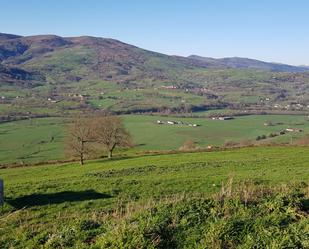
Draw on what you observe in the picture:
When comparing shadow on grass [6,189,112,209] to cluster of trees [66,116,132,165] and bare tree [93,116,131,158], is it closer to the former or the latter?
cluster of trees [66,116,132,165]

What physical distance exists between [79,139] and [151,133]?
65419mm

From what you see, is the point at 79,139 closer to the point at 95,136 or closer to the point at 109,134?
the point at 95,136

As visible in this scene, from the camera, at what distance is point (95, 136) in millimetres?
57969

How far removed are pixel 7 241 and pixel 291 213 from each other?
7663 mm

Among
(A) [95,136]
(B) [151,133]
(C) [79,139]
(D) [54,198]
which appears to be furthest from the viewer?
(B) [151,133]

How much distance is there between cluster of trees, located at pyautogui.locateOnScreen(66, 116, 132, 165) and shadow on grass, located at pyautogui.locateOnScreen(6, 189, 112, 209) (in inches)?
1212

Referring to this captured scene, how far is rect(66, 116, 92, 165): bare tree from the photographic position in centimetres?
5483

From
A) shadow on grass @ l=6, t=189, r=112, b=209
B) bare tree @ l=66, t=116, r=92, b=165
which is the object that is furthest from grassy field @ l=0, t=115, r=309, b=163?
shadow on grass @ l=6, t=189, r=112, b=209

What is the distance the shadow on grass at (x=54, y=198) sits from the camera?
21.2 m

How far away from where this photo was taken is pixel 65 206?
20156mm

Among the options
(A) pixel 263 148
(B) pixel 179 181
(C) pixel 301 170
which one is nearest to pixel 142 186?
(B) pixel 179 181

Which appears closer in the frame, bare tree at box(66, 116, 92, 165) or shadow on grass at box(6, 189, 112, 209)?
shadow on grass at box(6, 189, 112, 209)

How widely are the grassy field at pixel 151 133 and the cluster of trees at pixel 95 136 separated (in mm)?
28435

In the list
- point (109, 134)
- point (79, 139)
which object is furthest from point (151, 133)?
point (79, 139)
